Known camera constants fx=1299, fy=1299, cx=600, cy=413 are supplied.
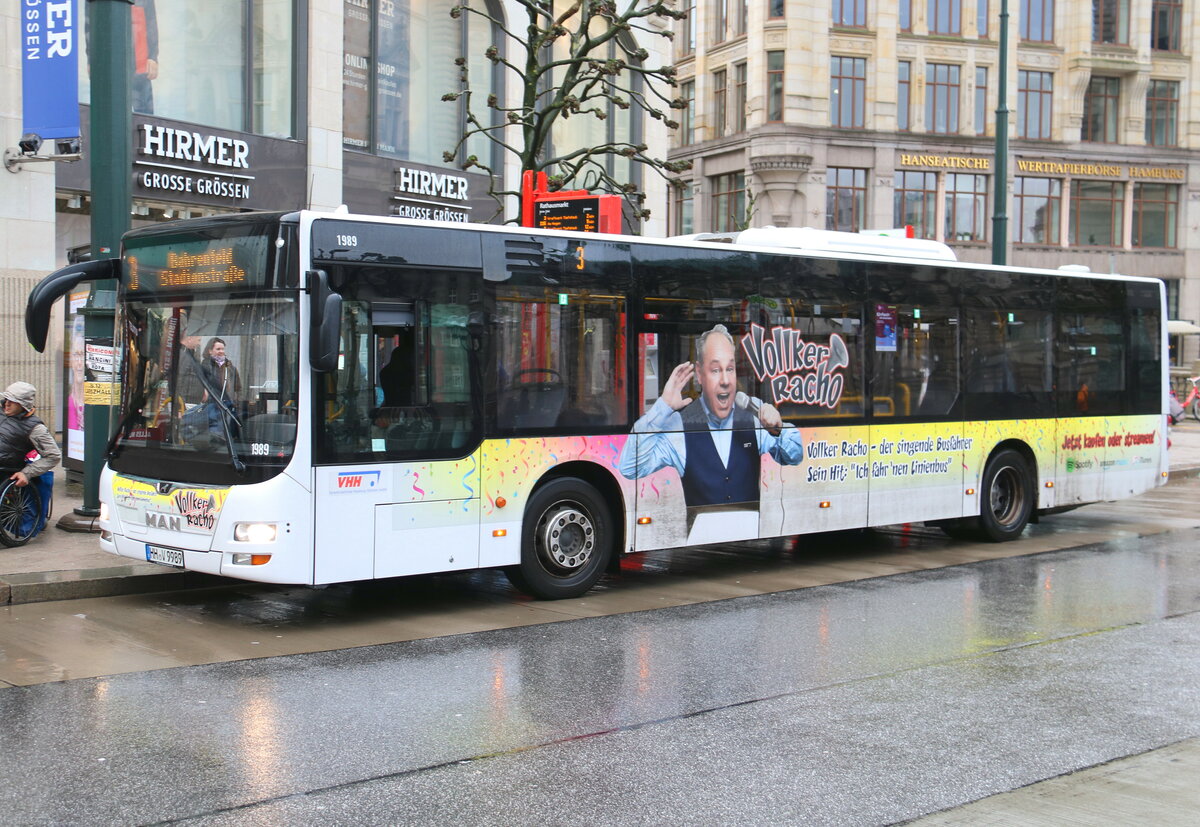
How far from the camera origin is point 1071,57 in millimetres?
58438

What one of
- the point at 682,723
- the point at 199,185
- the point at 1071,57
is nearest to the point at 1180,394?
the point at 1071,57

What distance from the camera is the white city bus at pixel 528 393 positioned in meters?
8.84

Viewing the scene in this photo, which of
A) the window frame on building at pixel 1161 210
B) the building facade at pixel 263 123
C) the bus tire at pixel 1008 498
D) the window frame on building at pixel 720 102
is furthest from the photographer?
the window frame on building at pixel 1161 210

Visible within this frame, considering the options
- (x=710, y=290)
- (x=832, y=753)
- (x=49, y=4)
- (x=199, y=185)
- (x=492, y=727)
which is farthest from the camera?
(x=199, y=185)

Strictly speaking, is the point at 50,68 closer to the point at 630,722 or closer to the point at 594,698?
the point at 594,698

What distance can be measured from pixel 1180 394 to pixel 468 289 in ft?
131

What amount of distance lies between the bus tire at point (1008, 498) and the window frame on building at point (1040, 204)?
47.2 m

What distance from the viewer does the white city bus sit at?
8.84 metres

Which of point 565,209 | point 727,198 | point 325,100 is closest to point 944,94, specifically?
point 727,198

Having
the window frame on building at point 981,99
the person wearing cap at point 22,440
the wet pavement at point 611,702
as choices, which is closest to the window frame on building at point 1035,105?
the window frame on building at point 981,99

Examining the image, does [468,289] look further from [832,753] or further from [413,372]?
[832,753]

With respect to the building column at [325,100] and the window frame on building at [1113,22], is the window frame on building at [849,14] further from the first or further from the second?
the building column at [325,100]

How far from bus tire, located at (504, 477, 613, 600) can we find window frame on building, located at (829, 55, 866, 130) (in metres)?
48.6

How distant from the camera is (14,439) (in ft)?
36.6
